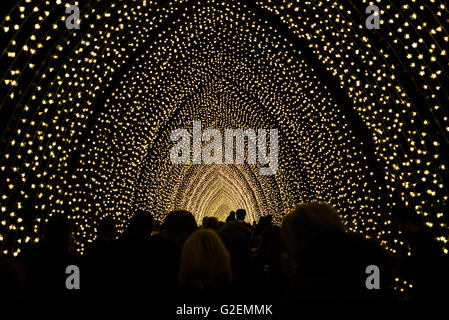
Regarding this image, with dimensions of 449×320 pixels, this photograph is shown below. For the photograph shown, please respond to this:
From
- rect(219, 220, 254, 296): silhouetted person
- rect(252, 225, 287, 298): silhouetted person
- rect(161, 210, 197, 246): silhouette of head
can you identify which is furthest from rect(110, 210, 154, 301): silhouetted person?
rect(252, 225, 287, 298): silhouetted person

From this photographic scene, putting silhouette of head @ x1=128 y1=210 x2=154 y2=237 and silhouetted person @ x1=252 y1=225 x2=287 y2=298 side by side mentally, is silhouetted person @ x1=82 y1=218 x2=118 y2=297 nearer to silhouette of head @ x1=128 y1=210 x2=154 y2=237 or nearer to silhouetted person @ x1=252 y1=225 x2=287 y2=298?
silhouette of head @ x1=128 y1=210 x2=154 y2=237

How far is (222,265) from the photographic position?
129 inches

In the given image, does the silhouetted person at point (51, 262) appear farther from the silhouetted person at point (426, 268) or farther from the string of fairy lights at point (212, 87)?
the silhouetted person at point (426, 268)

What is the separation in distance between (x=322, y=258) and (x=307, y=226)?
177 millimetres

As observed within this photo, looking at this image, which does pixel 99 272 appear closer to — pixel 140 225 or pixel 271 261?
pixel 140 225

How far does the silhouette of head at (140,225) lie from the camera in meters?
4.65

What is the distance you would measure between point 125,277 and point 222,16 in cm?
859

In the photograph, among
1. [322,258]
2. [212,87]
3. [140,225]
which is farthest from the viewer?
[212,87]

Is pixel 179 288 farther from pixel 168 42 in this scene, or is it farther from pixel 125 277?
pixel 168 42

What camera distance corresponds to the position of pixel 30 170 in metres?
7.63

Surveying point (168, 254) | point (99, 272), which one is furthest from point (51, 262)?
point (168, 254)

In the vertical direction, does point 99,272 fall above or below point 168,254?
below

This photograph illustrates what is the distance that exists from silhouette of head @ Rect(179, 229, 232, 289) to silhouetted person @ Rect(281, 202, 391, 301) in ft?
2.19

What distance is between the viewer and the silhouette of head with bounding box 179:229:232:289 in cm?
323
